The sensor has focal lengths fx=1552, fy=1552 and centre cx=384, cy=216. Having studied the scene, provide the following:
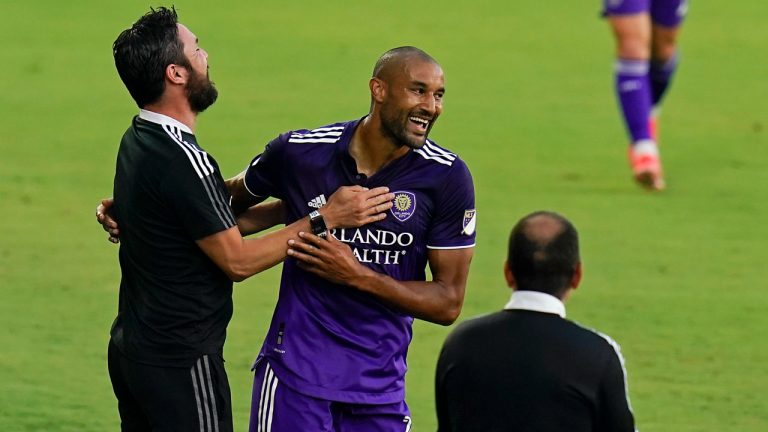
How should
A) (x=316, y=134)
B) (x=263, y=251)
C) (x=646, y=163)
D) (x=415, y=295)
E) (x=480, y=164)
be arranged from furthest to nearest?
1. (x=480, y=164)
2. (x=646, y=163)
3. (x=316, y=134)
4. (x=415, y=295)
5. (x=263, y=251)

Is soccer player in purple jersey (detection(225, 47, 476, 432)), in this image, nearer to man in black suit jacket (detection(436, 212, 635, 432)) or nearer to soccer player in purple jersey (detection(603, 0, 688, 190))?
man in black suit jacket (detection(436, 212, 635, 432))

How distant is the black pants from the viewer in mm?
4996

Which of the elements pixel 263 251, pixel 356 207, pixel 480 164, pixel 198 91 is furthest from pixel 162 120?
pixel 480 164

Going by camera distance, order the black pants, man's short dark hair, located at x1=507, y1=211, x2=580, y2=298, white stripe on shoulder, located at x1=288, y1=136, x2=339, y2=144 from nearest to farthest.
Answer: man's short dark hair, located at x1=507, y1=211, x2=580, y2=298
the black pants
white stripe on shoulder, located at x1=288, y1=136, x2=339, y2=144

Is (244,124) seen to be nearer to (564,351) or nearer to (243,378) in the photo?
(243,378)

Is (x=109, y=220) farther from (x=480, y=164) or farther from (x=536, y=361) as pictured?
(x=480, y=164)

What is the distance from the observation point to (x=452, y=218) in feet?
17.0

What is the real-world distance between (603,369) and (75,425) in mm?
3621

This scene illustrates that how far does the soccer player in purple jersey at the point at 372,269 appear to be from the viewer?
5141 mm

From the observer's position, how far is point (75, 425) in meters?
6.87

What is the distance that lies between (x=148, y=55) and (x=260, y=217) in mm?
846

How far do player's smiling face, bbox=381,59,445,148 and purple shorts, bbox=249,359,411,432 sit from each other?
2.96 ft

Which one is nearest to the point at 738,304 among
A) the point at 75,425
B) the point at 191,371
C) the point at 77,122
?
the point at 75,425

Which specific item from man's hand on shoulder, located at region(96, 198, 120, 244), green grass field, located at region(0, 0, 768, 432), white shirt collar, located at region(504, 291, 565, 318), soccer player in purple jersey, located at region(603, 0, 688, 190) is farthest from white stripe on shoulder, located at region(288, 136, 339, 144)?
soccer player in purple jersey, located at region(603, 0, 688, 190)
